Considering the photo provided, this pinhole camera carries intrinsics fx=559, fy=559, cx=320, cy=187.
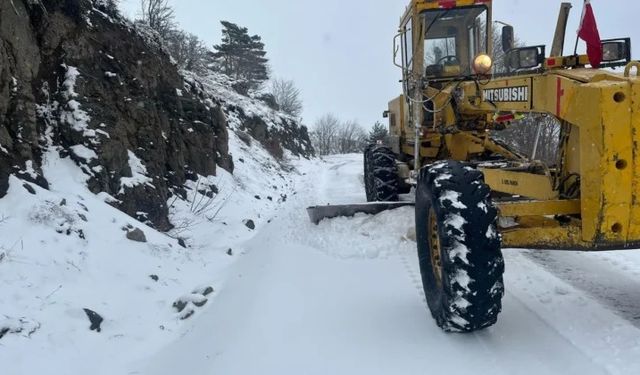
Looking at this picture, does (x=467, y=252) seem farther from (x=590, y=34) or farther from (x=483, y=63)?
(x=483, y=63)

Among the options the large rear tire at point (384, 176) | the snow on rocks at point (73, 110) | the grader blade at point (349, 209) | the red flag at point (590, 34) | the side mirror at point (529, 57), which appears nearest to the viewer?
the red flag at point (590, 34)

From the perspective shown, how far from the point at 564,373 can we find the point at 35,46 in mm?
7184

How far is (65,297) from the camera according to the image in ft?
16.5

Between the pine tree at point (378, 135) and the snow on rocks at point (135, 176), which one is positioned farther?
the pine tree at point (378, 135)

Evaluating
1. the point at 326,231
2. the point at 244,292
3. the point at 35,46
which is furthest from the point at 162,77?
the point at 244,292

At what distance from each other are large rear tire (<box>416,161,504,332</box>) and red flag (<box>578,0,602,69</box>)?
1275 millimetres

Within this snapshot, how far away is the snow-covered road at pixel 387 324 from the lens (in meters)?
3.85

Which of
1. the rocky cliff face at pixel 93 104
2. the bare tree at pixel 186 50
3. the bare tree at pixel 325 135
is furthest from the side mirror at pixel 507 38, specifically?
the bare tree at pixel 325 135

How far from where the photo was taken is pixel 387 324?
4645 mm

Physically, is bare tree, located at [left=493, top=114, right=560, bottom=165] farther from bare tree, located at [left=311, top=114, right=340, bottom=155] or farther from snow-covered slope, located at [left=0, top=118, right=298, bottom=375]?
bare tree, located at [left=311, top=114, right=340, bottom=155]

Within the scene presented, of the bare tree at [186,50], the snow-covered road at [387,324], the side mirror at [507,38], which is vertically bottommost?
the snow-covered road at [387,324]

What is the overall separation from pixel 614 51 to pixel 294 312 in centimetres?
351

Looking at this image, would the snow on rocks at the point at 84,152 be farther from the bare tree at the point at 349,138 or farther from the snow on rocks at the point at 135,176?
the bare tree at the point at 349,138

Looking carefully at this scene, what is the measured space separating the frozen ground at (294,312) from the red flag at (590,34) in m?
2.01
